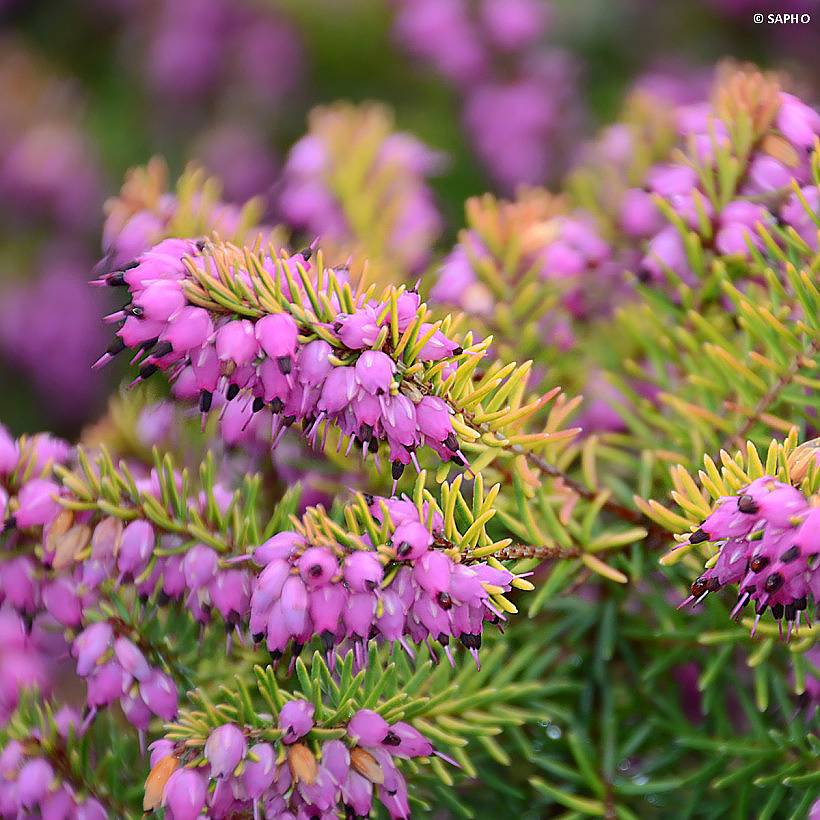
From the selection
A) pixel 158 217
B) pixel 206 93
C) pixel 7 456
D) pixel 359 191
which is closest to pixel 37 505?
pixel 7 456

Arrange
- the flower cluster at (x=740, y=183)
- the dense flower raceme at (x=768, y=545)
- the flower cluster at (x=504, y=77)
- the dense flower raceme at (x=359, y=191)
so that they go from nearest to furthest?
the dense flower raceme at (x=768, y=545) < the flower cluster at (x=740, y=183) < the dense flower raceme at (x=359, y=191) < the flower cluster at (x=504, y=77)

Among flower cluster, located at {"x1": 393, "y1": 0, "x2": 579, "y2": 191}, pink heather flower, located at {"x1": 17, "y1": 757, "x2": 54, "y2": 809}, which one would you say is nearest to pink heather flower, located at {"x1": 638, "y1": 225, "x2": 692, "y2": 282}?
pink heather flower, located at {"x1": 17, "y1": 757, "x2": 54, "y2": 809}

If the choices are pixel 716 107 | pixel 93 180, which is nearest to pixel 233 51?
pixel 93 180

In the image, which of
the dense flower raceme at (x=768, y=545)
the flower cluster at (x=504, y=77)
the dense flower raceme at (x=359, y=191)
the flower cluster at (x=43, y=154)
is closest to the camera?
the dense flower raceme at (x=768, y=545)

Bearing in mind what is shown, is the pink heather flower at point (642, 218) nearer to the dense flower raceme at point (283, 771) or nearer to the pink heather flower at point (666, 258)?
the pink heather flower at point (666, 258)

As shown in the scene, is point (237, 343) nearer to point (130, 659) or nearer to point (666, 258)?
point (130, 659)

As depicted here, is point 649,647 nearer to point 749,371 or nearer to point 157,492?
point 749,371

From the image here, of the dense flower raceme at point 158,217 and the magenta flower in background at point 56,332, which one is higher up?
the dense flower raceme at point 158,217

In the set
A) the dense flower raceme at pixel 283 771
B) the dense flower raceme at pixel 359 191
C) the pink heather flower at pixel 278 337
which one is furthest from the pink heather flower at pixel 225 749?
the dense flower raceme at pixel 359 191
